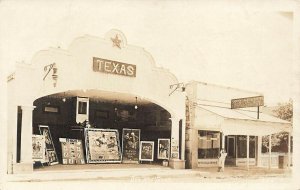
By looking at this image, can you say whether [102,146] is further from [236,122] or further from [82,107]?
[236,122]

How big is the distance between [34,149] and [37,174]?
998 mm

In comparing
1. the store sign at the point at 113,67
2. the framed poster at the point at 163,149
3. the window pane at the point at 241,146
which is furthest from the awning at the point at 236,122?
the store sign at the point at 113,67

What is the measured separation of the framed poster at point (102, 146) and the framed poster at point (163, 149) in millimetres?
1361

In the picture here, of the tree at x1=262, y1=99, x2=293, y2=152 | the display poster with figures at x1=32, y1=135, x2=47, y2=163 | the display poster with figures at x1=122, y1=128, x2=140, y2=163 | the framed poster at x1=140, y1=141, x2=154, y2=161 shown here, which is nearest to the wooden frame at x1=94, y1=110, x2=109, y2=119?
the display poster with figures at x1=122, y1=128, x2=140, y2=163

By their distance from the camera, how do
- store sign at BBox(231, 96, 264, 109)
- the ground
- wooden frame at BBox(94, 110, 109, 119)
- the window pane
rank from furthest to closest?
the window pane
wooden frame at BBox(94, 110, 109, 119)
store sign at BBox(231, 96, 264, 109)
the ground

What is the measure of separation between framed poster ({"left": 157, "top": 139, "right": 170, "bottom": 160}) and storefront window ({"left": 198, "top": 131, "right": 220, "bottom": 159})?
4.15ft

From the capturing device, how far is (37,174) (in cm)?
1013

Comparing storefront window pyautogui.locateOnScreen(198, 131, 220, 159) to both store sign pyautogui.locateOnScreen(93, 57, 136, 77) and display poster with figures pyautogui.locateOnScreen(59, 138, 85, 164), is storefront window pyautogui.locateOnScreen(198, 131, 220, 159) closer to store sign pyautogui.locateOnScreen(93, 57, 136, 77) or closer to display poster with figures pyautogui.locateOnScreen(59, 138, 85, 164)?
store sign pyautogui.locateOnScreen(93, 57, 136, 77)

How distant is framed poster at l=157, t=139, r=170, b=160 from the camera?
13703 mm

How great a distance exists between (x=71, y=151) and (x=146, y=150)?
2774 millimetres

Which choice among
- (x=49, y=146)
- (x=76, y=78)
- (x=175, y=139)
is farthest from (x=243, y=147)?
(x=76, y=78)

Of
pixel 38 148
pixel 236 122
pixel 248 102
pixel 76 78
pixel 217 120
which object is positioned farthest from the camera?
pixel 248 102

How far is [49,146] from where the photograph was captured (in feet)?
40.9

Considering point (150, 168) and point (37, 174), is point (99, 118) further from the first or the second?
point (37, 174)
